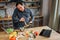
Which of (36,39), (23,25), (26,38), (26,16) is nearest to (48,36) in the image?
(36,39)

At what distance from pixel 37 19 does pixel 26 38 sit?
3117mm

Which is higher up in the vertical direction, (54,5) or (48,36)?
→ (54,5)

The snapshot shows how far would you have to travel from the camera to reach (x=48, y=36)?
102 inches

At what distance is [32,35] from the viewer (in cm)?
243

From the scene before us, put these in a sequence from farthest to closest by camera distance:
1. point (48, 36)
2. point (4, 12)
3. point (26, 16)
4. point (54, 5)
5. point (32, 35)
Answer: point (4, 12)
point (54, 5)
point (26, 16)
point (48, 36)
point (32, 35)

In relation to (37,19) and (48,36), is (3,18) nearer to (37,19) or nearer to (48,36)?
(37,19)

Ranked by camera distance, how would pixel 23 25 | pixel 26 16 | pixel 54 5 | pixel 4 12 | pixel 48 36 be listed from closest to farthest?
pixel 48 36 → pixel 23 25 → pixel 26 16 → pixel 54 5 → pixel 4 12

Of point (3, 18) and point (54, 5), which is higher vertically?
point (54, 5)

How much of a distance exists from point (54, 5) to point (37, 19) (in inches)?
38.5

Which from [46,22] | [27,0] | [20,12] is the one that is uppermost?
[27,0]

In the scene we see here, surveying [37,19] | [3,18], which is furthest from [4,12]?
[37,19]

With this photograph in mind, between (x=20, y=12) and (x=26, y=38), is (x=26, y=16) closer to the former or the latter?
(x=20, y=12)

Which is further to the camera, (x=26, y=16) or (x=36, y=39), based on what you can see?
(x=26, y=16)

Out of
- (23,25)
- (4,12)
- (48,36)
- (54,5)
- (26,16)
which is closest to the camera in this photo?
(48,36)
